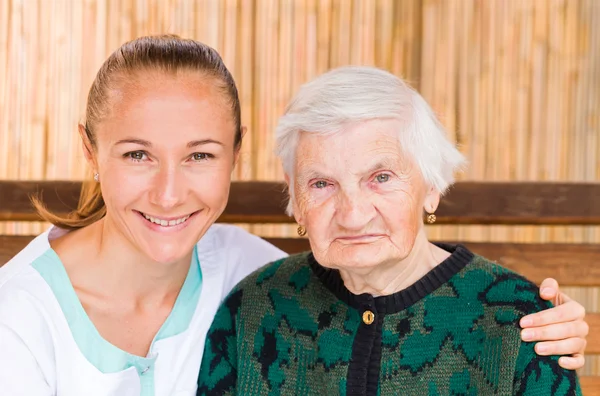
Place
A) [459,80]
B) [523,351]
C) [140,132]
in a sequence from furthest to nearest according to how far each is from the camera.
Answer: [459,80], [140,132], [523,351]

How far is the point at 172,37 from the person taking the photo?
2.17 metres

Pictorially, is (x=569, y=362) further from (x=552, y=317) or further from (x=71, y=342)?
(x=71, y=342)

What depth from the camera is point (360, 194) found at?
191 cm

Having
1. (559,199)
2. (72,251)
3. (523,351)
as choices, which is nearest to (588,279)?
(559,199)

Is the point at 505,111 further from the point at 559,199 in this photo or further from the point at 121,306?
the point at 121,306

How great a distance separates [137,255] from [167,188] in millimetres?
323

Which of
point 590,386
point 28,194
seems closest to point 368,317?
point 590,386

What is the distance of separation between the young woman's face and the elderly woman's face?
258mm

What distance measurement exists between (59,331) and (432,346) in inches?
38.0

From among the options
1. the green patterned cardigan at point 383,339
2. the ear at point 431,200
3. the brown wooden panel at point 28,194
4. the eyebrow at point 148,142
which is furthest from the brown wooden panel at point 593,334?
the brown wooden panel at point 28,194

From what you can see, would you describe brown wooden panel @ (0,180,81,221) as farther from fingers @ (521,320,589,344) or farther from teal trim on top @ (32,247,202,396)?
fingers @ (521,320,589,344)

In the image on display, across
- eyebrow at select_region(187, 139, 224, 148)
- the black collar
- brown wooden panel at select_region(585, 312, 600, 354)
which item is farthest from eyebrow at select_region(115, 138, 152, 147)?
brown wooden panel at select_region(585, 312, 600, 354)

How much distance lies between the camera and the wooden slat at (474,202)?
2889 millimetres

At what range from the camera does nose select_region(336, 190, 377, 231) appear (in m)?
1.89
